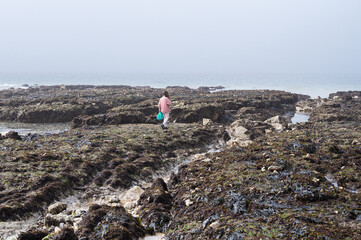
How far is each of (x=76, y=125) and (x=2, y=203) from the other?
1625cm

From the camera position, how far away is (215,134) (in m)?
22.4

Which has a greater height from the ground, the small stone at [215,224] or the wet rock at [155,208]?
the small stone at [215,224]

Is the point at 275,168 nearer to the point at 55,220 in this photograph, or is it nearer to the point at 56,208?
the point at 55,220

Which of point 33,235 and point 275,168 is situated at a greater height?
point 275,168

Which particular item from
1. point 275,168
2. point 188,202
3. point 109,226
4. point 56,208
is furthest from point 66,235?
point 275,168

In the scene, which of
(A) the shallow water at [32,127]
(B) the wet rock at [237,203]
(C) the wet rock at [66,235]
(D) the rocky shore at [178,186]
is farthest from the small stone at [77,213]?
(A) the shallow water at [32,127]

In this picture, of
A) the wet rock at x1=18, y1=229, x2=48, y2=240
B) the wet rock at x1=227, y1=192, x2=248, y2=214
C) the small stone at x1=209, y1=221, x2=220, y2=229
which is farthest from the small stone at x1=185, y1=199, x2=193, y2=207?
the wet rock at x1=18, y1=229, x2=48, y2=240

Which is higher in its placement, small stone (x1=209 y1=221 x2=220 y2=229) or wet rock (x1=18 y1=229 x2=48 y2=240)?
small stone (x1=209 y1=221 x2=220 y2=229)

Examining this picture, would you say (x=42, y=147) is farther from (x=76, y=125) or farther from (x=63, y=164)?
(x=76, y=125)

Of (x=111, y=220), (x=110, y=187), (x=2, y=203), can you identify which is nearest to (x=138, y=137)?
(x=110, y=187)

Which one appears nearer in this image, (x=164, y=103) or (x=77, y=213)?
(x=77, y=213)

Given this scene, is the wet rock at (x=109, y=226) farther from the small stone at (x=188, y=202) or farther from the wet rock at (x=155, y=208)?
the small stone at (x=188, y=202)

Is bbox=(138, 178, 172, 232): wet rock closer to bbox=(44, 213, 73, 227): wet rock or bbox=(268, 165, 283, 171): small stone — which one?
bbox=(44, 213, 73, 227): wet rock

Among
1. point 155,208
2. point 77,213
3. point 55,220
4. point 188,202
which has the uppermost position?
point 188,202
